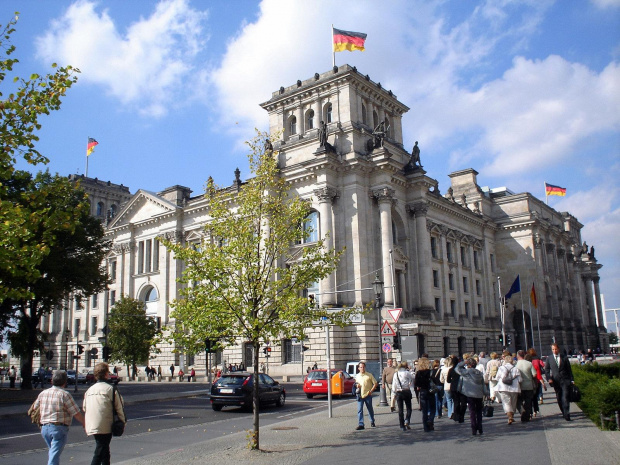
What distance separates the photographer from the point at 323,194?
4788 centimetres

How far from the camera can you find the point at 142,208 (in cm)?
6662

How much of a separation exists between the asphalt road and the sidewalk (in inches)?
58.9

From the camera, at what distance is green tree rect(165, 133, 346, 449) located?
14117mm

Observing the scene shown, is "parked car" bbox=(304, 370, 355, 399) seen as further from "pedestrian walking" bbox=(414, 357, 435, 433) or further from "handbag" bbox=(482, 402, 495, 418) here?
"pedestrian walking" bbox=(414, 357, 435, 433)

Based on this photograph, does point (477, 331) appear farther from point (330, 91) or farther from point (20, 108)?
point (20, 108)

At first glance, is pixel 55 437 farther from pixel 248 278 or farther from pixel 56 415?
pixel 248 278

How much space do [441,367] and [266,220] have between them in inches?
308

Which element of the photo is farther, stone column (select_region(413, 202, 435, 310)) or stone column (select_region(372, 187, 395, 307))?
stone column (select_region(413, 202, 435, 310))

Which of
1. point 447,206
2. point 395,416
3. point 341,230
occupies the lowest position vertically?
point 395,416

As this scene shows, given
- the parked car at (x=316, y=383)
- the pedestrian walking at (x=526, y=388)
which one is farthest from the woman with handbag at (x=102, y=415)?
the parked car at (x=316, y=383)

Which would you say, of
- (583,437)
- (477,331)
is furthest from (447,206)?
(583,437)

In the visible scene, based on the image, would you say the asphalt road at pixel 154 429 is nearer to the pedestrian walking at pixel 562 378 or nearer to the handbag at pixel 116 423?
the handbag at pixel 116 423

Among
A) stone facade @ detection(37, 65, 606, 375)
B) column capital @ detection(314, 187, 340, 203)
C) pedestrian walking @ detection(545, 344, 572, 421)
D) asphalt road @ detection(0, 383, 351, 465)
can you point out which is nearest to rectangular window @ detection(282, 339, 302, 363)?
stone facade @ detection(37, 65, 606, 375)

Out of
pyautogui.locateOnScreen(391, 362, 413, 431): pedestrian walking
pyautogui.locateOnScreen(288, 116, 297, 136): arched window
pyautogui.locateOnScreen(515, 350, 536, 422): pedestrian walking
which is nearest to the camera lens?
pyautogui.locateOnScreen(391, 362, 413, 431): pedestrian walking
